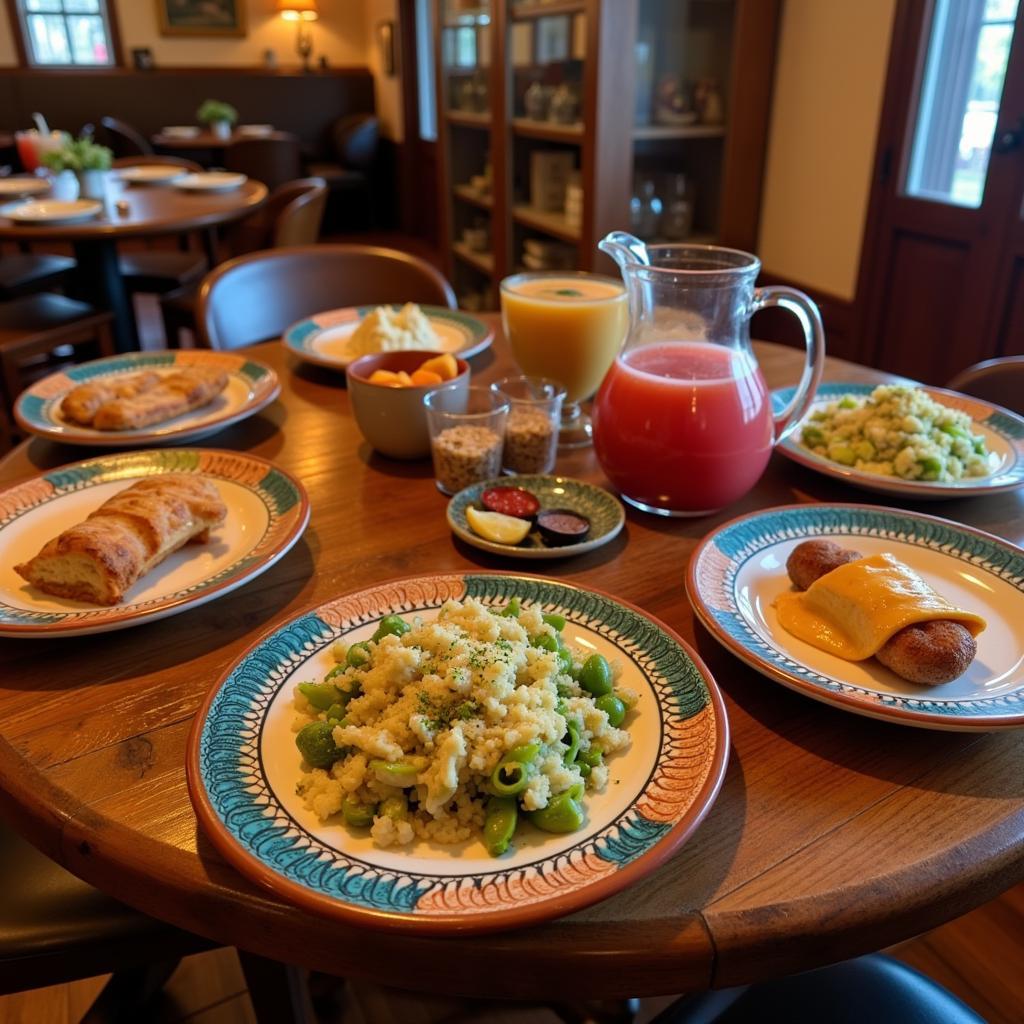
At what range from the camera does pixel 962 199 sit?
2.76 metres

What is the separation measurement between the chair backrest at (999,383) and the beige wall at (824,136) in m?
1.66

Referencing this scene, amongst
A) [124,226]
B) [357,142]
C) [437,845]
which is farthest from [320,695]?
[357,142]

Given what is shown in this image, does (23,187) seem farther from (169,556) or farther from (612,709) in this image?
(612,709)

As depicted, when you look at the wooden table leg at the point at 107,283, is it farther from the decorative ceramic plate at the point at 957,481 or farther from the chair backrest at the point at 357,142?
the chair backrest at the point at 357,142

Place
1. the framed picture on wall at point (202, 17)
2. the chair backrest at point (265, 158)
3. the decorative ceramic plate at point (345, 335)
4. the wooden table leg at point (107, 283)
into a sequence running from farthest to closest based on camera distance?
the framed picture on wall at point (202, 17) < the chair backrest at point (265, 158) < the wooden table leg at point (107, 283) < the decorative ceramic plate at point (345, 335)

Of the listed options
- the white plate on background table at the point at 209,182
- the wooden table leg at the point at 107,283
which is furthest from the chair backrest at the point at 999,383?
the white plate on background table at the point at 209,182

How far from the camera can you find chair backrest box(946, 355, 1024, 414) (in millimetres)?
1566

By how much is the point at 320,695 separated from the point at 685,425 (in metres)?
0.54

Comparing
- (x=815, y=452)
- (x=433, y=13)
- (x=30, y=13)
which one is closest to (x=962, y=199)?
(x=815, y=452)

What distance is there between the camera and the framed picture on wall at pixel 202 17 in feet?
26.7

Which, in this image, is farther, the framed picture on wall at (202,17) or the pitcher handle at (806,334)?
the framed picture on wall at (202,17)

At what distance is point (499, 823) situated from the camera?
1.87ft

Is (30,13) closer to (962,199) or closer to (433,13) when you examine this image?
(433,13)

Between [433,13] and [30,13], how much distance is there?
213 inches
